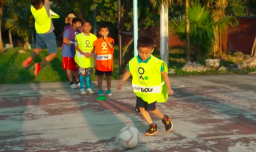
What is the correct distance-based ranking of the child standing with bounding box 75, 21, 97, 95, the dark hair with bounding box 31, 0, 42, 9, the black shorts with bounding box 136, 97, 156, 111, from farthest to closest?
the child standing with bounding box 75, 21, 97, 95 → the dark hair with bounding box 31, 0, 42, 9 → the black shorts with bounding box 136, 97, 156, 111

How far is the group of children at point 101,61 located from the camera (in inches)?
222

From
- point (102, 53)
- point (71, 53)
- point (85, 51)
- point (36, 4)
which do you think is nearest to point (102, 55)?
point (102, 53)

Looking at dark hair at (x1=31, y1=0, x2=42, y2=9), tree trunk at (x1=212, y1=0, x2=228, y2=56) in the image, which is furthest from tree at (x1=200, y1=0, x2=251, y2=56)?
dark hair at (x1=31, y1=0, x2=42, y2=9)

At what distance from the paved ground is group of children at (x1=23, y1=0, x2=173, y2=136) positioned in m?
0.39

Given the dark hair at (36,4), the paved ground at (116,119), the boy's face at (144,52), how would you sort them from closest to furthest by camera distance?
the paved ground at (116,119)
the boy's face at (144,52)
the dark hair at (36,4)

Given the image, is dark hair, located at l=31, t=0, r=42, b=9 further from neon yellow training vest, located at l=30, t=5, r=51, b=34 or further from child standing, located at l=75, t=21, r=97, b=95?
child standing, located at l=75, t=21, r=97, b=95

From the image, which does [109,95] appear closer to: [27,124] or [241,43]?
[27,124]

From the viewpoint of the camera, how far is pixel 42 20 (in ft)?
27.1

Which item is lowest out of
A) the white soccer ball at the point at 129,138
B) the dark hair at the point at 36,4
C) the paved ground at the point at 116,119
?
the paved ground at the point at 116,119

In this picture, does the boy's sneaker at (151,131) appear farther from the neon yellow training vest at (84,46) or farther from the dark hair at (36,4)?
the dark hair at (36,4)

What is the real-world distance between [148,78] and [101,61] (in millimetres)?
3047

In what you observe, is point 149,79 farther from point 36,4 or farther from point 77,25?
point 77,25

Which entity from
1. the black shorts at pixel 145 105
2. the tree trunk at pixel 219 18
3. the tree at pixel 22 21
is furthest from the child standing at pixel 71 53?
the tree at pixel 22 21

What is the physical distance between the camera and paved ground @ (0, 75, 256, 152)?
5227 millimetres
